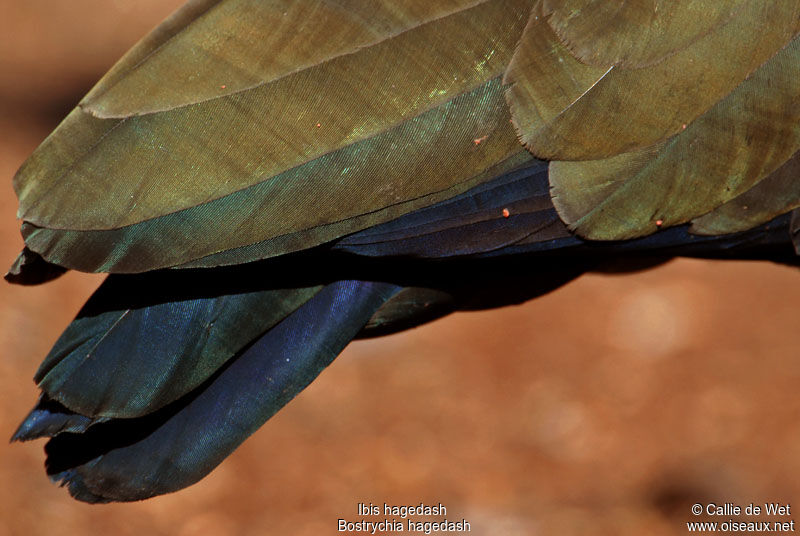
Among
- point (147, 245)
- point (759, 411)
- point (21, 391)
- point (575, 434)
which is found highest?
point (147, 245)

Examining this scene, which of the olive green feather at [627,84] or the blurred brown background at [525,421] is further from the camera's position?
the blurred brown background at [525,421]

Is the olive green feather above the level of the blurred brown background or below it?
above

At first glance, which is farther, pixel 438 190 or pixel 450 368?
pixel 450 368

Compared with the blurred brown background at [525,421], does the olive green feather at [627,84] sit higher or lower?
higher

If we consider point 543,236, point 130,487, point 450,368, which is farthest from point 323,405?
point 543,236

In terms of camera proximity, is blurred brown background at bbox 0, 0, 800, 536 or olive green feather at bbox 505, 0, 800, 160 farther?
blurred brown background at bbox 0, 0, 800, 536

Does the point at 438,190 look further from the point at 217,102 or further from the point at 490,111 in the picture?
the point at 217,102

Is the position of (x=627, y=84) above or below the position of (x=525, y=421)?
above

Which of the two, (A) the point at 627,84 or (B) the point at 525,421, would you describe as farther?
(B) the point at 525,421
